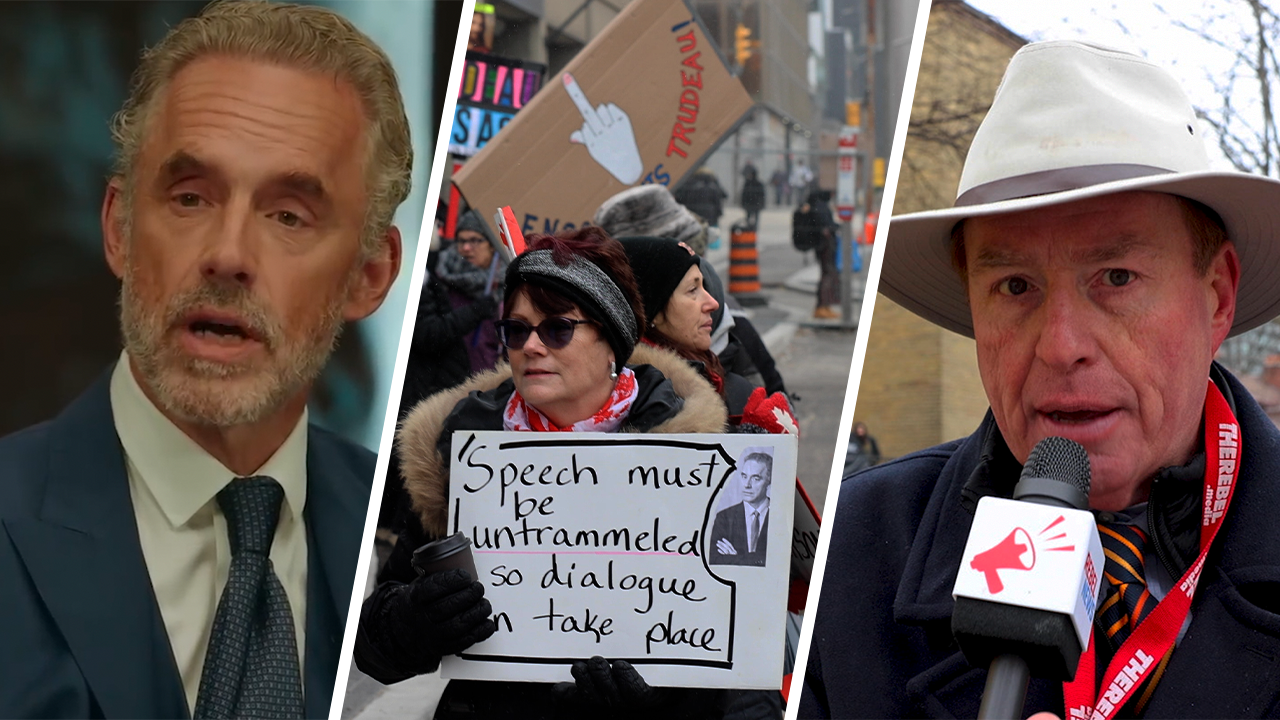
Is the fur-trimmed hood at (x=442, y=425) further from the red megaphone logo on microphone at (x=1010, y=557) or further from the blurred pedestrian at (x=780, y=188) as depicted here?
the blurred pedestrian at (x=780, y=188)

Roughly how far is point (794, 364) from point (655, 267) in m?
2.40

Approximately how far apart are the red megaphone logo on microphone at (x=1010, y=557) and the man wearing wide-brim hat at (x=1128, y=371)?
586mm

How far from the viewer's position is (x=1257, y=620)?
170cm

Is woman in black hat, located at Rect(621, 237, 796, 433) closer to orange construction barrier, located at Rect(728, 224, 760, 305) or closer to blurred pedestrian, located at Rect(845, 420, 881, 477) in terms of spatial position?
orange construction barrier, located at Rect(728, 224, 760, 305)

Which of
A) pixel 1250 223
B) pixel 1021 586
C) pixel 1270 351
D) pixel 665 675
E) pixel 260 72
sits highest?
pixel 260 72

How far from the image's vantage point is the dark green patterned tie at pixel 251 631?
2721 mm

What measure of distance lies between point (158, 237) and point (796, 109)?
5.03 metres

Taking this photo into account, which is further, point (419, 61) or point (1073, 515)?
point (419, 61)

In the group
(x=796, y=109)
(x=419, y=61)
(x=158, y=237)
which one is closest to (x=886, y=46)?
(x=796, y=109)

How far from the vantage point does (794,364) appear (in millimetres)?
4750

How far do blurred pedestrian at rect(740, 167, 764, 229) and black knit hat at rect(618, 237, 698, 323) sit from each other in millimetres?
5139

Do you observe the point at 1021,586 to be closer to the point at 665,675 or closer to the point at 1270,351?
the point at 665,675

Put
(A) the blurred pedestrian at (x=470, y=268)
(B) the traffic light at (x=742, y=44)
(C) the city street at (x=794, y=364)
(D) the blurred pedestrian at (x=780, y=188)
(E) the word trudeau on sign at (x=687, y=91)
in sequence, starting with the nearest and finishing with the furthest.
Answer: (C) the city street at (x=794, y=364), (E) the word trudeau on sign at (x=687, y=91), (B) the traffic light at (x=742, y=44), (A) the blurred pedestrian at (x=470, y=268), (D) the blurred pedestrian at (x=780, y=188)

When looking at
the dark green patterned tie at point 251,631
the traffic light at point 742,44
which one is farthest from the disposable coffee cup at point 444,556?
the traffic light at point 742,44
